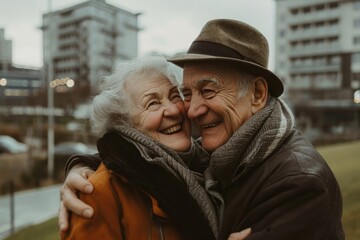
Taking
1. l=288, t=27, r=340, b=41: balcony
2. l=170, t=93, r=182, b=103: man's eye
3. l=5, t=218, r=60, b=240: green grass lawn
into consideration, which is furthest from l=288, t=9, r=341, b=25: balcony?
l=170, t=93, r=182, b=103: man's eye

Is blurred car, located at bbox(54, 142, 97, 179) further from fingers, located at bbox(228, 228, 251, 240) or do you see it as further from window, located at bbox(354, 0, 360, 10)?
window, located at bbox(354, 0, 360, 10)

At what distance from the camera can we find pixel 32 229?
9180mm

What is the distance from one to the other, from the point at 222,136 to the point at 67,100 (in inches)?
1112

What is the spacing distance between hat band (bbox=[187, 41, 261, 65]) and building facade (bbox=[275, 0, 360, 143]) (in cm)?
4648

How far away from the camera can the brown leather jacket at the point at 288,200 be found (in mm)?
1487

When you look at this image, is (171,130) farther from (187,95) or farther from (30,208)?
(30,208)

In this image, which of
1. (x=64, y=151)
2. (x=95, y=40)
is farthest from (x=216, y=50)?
(x=95, y=40)

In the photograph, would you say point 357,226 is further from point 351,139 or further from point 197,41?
point 351,139

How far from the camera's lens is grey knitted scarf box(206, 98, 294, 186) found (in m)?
1.74

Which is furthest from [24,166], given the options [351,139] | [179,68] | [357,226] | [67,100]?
[351,139]

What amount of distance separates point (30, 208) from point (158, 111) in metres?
12.5

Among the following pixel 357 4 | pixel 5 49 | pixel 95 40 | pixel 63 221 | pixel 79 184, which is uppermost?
pixel 357 4

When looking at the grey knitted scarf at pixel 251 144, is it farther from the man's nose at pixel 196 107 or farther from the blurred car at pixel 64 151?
the blurred car at pixel 64 151

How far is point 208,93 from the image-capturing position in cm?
200
